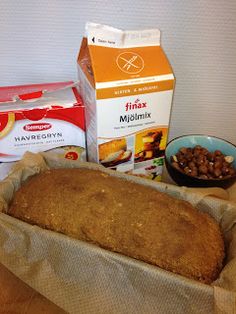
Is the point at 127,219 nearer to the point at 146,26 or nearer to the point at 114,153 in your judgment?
the point at 114,153

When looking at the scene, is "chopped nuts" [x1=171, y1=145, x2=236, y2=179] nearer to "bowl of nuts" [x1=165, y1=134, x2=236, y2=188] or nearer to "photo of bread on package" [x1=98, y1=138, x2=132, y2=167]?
"bowl of nuts" [x1=165, y1=134, x2=236, y2=188]

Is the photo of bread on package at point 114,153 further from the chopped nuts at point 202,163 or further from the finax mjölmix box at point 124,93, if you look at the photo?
the chopped nuts at point 202,163

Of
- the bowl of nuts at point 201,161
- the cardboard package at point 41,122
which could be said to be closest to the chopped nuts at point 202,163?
the bowl of nuts at point 201,161

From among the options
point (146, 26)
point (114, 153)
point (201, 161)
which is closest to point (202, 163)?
point (201, 161)

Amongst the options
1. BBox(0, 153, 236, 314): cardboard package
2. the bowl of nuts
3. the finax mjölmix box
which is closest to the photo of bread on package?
the finax mjölmix box

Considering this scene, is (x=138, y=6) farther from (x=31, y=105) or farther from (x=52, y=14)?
(x=31, y=105)
